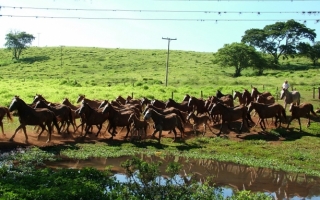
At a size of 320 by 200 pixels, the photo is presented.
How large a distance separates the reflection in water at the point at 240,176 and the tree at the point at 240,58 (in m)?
42.4

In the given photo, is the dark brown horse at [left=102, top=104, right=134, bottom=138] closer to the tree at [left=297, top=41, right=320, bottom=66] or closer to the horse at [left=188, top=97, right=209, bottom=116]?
the horse at [left=188, top=97, right=209, bottom=116]

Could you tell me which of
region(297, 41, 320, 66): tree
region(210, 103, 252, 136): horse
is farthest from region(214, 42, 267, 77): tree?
region(210, 103, 252, 136): horse

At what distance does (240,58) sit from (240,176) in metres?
44.6

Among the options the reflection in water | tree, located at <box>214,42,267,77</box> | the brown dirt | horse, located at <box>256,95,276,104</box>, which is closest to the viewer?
the reflection in water

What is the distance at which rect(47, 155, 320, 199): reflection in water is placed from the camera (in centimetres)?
1280

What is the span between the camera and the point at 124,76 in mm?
55594

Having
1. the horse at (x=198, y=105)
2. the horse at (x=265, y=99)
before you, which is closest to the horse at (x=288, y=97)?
the horse at (x=265, y=99)

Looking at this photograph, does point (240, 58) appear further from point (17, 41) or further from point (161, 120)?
point (17, 41)

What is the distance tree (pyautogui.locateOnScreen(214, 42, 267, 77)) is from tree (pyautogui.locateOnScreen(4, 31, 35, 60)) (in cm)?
4615

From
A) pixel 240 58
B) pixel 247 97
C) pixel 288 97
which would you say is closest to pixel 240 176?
pixel 247 97

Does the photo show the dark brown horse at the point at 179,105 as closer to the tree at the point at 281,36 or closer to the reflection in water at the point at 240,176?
the reflection in water at the point at 240,176

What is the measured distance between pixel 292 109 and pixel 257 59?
3582 centimetres

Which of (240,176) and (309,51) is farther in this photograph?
(309,51)

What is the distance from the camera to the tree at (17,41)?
8202 cm
